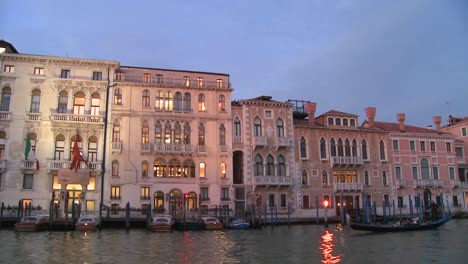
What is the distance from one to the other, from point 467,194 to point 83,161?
1465 inches

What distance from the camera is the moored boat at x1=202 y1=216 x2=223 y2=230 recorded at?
99.3 ft

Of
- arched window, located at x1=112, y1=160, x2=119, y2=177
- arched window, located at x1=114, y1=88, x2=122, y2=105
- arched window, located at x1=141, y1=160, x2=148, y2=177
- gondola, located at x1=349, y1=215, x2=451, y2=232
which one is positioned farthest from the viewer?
arched window, located at x1=114, y1=88, x2=122, y2=105

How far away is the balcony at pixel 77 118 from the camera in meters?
33.6

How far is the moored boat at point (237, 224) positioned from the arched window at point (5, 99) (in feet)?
61.6

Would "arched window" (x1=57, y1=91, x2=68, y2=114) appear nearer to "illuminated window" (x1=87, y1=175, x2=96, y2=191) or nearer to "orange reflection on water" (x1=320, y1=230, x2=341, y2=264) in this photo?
"illuminated window" (x1=87, y1=175, x2=96, y2=191)

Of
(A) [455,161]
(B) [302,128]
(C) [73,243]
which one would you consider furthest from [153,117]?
(A) [455,161]

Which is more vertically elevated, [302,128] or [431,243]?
[302,128]

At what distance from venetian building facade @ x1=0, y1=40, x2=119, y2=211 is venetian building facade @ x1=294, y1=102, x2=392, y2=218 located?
56.4ft

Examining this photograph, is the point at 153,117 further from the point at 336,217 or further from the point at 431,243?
the point at 431,243

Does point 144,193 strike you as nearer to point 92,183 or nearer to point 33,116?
point 92,183

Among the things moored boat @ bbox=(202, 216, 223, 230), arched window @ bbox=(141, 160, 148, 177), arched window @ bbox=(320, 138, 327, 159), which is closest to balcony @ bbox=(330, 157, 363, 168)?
arched window @ bbox=(320, 138, 327, 159)

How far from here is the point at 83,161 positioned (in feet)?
108

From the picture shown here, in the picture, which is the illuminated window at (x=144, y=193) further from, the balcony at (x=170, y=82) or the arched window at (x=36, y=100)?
the arched window at (x=36, y=100)

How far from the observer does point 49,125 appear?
33.6 meters
